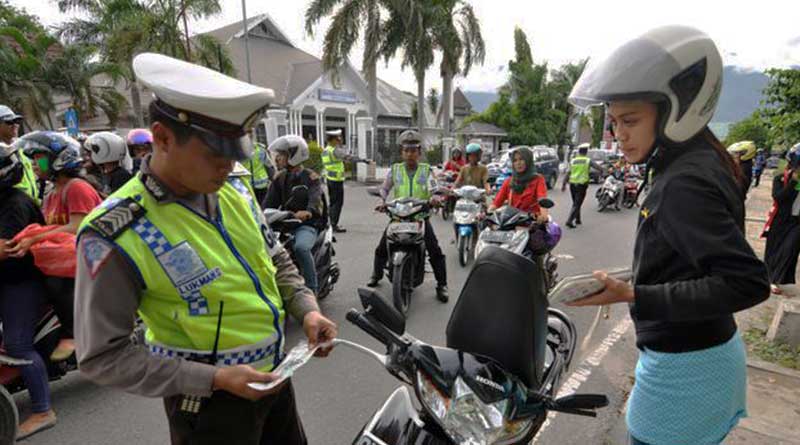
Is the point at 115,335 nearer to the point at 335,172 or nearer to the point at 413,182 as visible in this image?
the point at 413,182

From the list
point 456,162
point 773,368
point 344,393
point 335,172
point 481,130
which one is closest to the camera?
point 344,393

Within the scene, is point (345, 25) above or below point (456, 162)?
above

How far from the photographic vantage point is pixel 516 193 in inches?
211

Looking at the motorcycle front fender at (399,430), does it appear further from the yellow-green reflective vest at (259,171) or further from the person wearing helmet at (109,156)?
the yellow-green reflective vest at (259,171)

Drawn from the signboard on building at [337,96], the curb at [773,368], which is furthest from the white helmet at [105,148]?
the signboard on building at [337,96]

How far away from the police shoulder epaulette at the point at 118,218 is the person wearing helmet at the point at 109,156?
3.63 meters

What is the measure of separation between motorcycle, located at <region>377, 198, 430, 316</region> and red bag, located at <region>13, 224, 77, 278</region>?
253 cm

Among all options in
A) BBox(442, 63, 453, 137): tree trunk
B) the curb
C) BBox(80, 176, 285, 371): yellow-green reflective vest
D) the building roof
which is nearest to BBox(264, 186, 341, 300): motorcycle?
BBox(80, 176, 285, 371): yellow-green reflective vest

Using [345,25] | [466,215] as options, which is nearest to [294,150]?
[466,215]

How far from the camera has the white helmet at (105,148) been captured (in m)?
4.27

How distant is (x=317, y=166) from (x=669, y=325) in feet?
43.3

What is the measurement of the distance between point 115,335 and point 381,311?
71cm

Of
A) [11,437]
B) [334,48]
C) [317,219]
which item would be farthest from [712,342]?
[334,48]

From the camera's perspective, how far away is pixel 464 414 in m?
1.41
